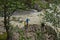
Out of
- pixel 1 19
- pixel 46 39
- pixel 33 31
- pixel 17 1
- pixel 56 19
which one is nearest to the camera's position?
pixel 56 19

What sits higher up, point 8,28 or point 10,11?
point 10,11

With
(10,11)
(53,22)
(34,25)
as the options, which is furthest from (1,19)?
(53,22)

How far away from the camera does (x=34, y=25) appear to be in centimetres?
712

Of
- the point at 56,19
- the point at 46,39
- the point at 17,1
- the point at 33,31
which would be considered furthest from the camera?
the point at 33,31

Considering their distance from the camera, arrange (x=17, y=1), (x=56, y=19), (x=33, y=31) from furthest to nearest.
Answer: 1. (x=33, y=31)
2. (x=17, y=1)
3. (x=56, y=19)

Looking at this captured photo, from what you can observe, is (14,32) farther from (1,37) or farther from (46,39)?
(46,39)

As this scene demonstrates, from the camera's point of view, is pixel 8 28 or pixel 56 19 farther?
pixel 8 28

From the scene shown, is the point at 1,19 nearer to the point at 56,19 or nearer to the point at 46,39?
the point at 46,39

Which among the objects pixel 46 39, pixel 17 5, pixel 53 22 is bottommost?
pixel 46 39

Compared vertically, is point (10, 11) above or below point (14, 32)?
above

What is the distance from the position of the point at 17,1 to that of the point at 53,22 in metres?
1.23

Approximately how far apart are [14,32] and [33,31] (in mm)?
724

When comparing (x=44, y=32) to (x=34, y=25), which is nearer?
(x=44, y=32)

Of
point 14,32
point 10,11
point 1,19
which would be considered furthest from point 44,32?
point 1,19
